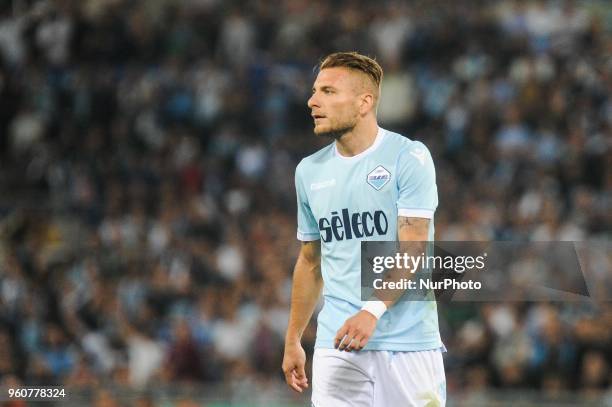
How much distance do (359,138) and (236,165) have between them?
32.6ft

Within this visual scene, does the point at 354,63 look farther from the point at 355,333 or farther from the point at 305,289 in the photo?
the point at 355,333

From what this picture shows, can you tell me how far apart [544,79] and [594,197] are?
2344mm

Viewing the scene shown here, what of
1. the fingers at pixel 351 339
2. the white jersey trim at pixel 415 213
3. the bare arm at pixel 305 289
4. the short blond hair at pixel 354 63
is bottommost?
the fingers at pixel 351 339

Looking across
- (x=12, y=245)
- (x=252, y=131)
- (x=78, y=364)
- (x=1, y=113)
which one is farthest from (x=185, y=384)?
(x=1, y=113)

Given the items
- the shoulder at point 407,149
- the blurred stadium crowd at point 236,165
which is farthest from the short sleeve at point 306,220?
the blurred stadium crowd at point 236,165

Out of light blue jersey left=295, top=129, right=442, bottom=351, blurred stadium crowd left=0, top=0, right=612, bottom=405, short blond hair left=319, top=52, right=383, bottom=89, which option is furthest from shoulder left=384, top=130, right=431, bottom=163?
blurred stadium crowd left=0, top=0, right=612, bottom=405

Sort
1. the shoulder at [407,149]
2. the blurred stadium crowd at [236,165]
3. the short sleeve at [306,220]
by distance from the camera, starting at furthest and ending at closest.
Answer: the blurred stadium crowd at [236,165] < the short sleeve at [306,220] < the shoulder at [407,149]

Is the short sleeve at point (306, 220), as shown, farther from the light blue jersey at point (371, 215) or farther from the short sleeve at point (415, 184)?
the short sleeve at point (415, 184)

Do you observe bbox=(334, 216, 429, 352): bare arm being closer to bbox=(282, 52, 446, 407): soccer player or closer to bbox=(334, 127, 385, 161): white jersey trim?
bbox=(282, 52, 446, 407): soccer player

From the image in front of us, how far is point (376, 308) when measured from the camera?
524cm

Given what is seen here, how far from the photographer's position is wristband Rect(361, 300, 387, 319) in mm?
5223

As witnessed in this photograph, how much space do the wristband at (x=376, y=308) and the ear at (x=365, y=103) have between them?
965mm

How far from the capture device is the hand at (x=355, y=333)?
515cm

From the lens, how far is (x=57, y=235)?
14812 millimetres
